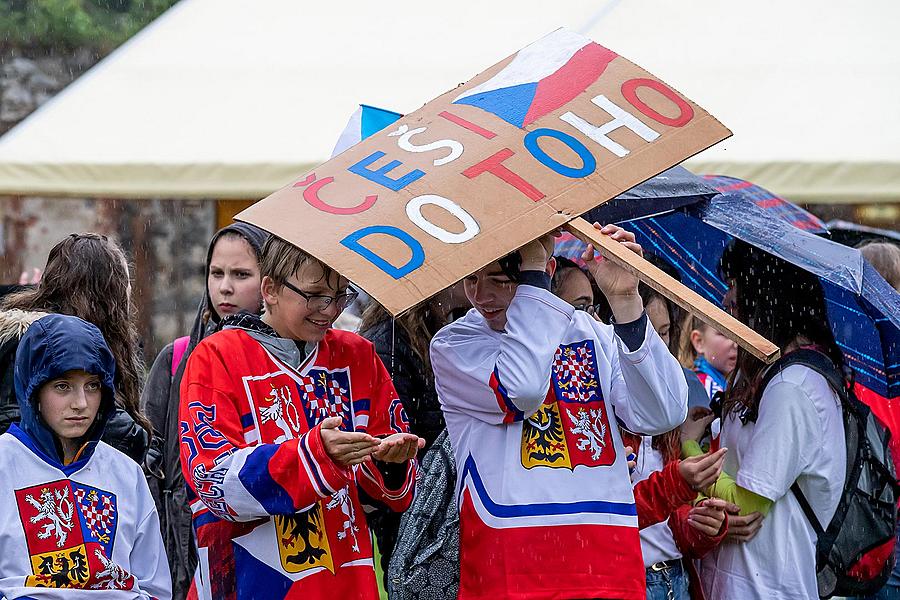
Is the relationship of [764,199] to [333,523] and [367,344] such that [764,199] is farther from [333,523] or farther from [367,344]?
[333,523]

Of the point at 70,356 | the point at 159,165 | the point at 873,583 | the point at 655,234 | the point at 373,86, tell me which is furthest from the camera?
the point at 373,86

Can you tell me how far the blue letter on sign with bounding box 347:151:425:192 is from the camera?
319 centimetres

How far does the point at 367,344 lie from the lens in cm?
371

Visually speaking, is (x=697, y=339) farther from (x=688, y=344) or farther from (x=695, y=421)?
(x=695, y=421)

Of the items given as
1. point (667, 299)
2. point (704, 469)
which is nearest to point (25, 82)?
point (667, 299)

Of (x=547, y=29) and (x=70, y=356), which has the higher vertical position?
(x=547, y=29)

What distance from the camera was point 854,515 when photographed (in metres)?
4.01

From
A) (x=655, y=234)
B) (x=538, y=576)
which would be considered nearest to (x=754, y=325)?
(x=655, y=234)

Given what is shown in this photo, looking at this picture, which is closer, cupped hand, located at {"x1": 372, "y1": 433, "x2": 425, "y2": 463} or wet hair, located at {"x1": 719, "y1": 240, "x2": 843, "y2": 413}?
cupped hand, located at {"x1": 372, "y1": 433, "x2": 425, "y2": 463}

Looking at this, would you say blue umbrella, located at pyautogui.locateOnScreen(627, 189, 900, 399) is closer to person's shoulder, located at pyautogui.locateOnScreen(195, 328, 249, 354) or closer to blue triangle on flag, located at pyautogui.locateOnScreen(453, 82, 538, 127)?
blue triangle on flag, located at pyautogui.locateOnScreen(453, 82, 538, 127)

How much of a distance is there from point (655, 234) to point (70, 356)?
2089 mm

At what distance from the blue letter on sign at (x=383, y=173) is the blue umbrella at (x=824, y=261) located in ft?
3.67

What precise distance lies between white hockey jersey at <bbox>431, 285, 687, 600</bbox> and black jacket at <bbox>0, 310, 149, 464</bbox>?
1134 mm

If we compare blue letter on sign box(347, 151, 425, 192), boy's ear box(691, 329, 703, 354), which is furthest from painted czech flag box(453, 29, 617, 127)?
boy's ear box(691, 329, 703, 354)
